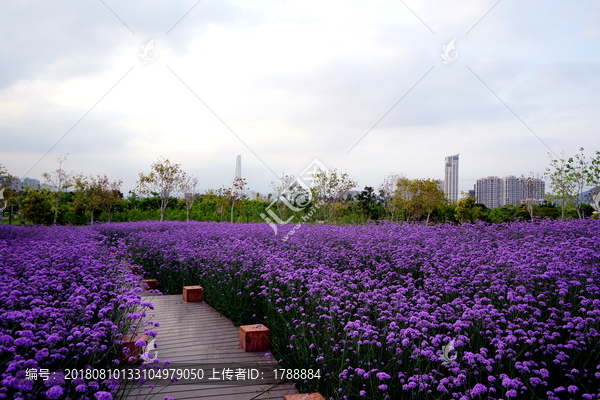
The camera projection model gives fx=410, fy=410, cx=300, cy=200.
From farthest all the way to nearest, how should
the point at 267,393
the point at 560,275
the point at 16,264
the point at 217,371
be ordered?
the point at 16,264, the point at 560,275, the point at 217,371, the point at 267,393

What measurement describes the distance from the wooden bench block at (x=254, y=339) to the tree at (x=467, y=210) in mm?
17980

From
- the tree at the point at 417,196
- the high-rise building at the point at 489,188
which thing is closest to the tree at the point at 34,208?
the tree at the point at 417,196

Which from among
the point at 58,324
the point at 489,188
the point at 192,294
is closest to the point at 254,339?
the point at 58,324

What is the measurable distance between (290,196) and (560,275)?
58.3ft

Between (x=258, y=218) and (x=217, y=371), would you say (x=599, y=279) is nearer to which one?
(x=217, y=371)

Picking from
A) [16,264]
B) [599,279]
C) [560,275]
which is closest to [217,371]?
[16,264]

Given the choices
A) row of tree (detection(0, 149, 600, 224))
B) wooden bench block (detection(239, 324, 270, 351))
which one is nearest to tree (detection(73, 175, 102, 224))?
row of tree (detection(0, 149, 600, 224))

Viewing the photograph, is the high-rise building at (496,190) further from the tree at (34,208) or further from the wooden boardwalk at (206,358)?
the wooden boardwalk at (206,358)

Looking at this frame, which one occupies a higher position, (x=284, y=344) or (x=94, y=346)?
(x=94, y=346)

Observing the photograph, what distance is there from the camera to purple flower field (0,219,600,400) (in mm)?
2854

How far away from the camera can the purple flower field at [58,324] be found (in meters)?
2.33

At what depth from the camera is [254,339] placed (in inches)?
176

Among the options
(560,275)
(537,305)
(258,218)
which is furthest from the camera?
(258,218)

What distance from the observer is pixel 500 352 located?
280 cm
